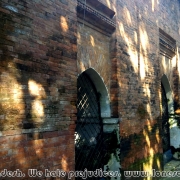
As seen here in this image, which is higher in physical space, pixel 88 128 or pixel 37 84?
pixel 37 84

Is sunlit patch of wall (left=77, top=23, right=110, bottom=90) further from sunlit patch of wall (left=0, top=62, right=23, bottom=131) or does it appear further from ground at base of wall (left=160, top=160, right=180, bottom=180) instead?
ground at base of wall (left=160, top=160, right=180, bottom=180)

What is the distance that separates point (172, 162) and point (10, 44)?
699 centimetres

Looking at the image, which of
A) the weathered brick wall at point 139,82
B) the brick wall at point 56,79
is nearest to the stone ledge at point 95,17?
the brick wall at point 56,79

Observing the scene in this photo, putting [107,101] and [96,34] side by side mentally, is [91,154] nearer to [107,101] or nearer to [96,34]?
[107,101]

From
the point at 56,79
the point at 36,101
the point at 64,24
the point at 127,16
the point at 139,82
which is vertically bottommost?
the point at 36,101

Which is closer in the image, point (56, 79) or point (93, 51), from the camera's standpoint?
point (56, 79)

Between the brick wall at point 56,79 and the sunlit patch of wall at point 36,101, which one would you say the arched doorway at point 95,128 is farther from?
the sunlit patch of wall at point 36,101

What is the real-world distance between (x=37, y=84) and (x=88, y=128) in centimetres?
209

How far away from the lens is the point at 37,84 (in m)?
2.80

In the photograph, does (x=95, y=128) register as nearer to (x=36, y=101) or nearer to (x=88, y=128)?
(x=88, y=128)

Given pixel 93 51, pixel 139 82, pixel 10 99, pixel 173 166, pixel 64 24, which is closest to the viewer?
pixel 10 99

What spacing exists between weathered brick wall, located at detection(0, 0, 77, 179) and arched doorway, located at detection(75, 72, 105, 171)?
3.37ft

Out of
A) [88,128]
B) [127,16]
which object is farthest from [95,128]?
[127,16]

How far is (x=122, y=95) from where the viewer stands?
464cm
